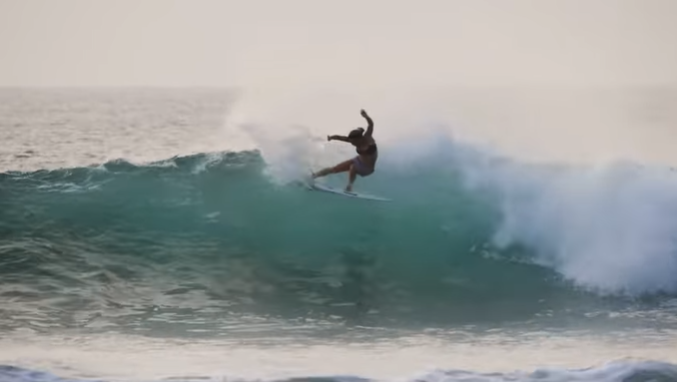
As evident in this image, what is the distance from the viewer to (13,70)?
620cm

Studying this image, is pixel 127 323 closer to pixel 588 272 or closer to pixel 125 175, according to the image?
pixel 125 175

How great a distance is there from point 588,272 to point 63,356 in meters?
3.12

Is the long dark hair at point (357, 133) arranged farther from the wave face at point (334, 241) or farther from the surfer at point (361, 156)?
the wave face at point (334, 241)

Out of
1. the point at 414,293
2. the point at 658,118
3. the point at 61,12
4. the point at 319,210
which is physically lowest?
the point at 414,293

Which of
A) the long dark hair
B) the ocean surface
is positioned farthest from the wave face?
the long dark hair

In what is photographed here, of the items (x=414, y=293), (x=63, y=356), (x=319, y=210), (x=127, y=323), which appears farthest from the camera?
(x=319, y=210)

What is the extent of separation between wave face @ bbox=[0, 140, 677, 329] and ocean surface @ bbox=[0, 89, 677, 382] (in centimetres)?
1

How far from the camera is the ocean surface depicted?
4645 millimetres

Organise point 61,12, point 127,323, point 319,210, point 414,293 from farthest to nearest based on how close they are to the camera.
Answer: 1. point 319,210
2. point 61,12
3. point 414,293
4. point 127,323

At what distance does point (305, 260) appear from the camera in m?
6.00

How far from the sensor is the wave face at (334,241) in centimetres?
545

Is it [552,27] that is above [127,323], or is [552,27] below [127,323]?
above

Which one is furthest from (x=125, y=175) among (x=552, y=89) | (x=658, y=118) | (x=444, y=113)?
(x=658, y=118)

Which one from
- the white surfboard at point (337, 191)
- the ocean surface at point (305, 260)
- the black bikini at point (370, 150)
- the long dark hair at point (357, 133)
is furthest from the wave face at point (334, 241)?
the long dark hair at point (357, 133)
